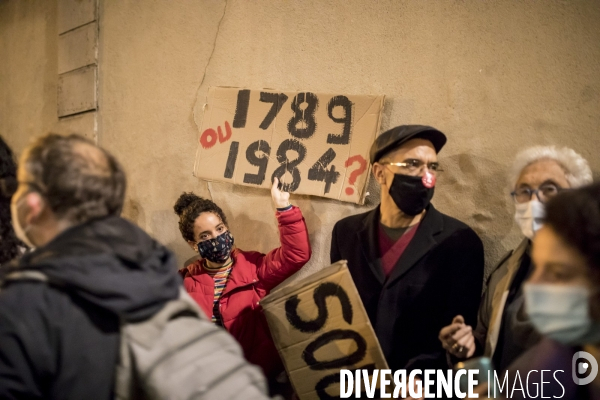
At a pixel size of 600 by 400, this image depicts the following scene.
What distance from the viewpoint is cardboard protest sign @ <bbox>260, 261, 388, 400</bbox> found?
2006 millimetres

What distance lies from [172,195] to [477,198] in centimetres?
230

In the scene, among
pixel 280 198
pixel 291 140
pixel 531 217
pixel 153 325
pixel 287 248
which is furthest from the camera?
pixel 291 140

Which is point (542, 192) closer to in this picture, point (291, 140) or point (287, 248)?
point (287, 248)

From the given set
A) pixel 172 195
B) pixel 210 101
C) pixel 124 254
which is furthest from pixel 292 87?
pixel 124 254

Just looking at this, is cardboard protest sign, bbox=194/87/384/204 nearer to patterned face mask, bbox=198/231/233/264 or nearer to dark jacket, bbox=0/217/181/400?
patterned face mask, bbox=198/231/233/264

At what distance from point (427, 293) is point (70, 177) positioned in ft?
5.24

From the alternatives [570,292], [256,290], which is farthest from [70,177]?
[256,290]

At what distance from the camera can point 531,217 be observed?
6.29 feet

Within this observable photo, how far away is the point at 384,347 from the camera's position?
2195 mm

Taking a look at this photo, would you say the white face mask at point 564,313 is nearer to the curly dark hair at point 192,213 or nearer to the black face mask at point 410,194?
the black face mask at point 410,194

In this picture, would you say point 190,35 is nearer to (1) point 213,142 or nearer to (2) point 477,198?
(1) point 213,142

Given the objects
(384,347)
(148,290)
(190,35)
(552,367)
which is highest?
(190,35)

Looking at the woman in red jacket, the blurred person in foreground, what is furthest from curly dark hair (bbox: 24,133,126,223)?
the woman in red jacket

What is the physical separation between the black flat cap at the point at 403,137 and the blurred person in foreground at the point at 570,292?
0.99 metres
